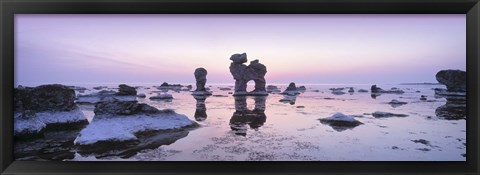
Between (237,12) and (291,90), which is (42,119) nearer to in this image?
(237,12)

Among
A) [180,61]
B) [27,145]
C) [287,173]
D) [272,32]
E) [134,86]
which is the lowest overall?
[287,173]

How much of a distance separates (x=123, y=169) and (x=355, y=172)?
65.4 inches

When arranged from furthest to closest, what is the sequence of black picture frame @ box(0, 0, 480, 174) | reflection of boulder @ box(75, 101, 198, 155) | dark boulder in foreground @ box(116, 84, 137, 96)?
1. dark boulder in foreground @ box(116, 84, 137, 96)
2. reflection of boulder @ box(75, 101, 198, 155)
3. black picture frame @ box(0, 0, 480, 174)

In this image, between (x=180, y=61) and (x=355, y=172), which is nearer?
(x=355, y=172)

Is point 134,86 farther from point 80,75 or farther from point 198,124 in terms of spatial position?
point 198,124

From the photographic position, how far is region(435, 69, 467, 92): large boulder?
2.32 m

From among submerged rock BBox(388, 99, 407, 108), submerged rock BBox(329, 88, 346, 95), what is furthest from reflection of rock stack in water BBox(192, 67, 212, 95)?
submerged rock BBox(388, 99, 407, 108)

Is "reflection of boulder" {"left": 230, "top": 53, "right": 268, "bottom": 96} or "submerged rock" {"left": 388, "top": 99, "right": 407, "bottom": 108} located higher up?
"reflection of boulder" {"left": 230, "top": 53, "right": 268, "bottom": 96}

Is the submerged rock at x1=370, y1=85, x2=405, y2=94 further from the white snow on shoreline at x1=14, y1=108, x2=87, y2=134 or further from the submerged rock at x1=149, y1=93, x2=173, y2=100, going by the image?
the white snow on shoreline at x1=14, y1=108, x2=87, y2=134

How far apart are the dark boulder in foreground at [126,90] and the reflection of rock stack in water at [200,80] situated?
0.48m

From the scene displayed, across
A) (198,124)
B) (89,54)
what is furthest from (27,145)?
(198,124)

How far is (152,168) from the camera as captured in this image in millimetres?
2311

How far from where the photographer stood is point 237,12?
7.65ft

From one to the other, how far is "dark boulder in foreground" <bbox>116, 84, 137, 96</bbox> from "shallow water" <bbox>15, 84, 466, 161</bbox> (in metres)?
0.06
